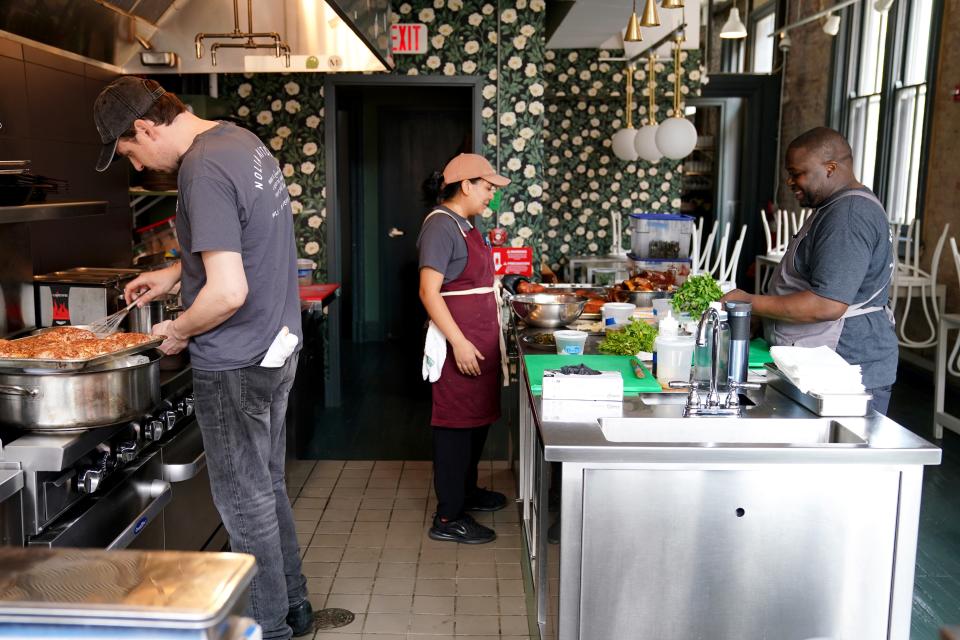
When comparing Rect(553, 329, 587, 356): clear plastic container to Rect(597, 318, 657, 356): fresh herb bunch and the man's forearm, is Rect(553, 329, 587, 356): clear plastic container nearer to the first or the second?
Rect(597, 318, 657, 356): fresh herb bunch

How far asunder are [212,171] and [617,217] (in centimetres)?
911

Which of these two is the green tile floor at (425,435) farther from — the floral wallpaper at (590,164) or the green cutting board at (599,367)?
the floral wallpaper at (590,164)

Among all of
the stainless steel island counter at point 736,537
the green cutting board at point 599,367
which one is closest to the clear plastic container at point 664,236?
the green cutting board at point 599,367

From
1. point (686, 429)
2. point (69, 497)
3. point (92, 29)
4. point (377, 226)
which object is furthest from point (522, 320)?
point (377, 226)

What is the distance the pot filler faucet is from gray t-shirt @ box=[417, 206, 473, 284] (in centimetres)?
145

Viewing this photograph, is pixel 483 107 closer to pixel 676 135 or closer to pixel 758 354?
pixel 676 135

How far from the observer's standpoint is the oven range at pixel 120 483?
252cm

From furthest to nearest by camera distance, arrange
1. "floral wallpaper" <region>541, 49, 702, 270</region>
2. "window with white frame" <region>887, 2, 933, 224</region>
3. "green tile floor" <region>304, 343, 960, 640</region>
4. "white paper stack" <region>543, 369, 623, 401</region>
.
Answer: "floral wallpaper" <region>541, 49, 702, 270</region> → "window with white frame" <region>887, 2, 933, 224</region> → "green tile floor" <region>304, 343, 960, 640</region> → "white paper stack" <region>543, 369, 623, 401</region>

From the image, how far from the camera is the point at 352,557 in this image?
13.7ft

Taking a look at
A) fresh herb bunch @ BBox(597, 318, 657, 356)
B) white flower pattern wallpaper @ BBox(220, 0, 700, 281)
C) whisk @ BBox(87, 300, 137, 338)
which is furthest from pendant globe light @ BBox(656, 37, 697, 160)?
whisk @ BBox(87, 300, 137, 338)

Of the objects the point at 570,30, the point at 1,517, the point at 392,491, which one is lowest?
the point at 392,491

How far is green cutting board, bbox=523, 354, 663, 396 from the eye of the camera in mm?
2990

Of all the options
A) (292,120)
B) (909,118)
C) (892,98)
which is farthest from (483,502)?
(892,98)

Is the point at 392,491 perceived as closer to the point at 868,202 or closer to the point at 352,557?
the point at 352,557
